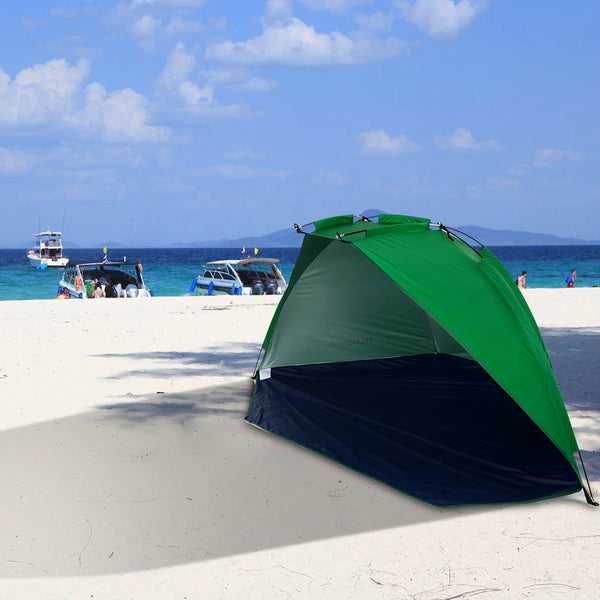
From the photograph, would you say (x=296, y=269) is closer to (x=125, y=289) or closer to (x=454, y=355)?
(x=454, y=355)

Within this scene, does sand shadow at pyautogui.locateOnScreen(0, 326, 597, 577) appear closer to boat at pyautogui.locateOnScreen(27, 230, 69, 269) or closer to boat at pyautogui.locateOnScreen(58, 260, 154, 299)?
boat at pyautogui.locateOnScreen(58, 260, 154, 299)

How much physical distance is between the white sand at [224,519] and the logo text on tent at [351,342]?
45.2 inches

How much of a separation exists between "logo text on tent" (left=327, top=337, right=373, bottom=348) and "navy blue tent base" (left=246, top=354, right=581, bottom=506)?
24 cm

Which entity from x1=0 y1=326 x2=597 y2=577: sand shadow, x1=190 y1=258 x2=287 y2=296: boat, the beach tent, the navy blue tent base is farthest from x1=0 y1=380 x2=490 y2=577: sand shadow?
x1=190 y1=258 x2=287 y2=296: boat

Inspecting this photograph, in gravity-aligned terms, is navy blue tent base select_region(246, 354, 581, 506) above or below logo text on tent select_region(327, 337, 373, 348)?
below

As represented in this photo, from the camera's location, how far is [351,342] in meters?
7.59

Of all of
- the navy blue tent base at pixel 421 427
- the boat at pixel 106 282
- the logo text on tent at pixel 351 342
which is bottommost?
the navy blue tent base at pixel 421 427

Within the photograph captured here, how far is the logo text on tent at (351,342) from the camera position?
295 inches

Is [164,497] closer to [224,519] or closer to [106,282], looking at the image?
[224,519]

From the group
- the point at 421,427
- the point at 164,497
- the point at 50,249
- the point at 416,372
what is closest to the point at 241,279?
the point at 416,372

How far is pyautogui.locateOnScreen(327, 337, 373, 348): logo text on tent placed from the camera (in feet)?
24.6

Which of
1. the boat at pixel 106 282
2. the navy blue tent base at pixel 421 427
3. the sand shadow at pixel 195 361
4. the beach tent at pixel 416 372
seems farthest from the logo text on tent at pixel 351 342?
the boat at pixel 106 282

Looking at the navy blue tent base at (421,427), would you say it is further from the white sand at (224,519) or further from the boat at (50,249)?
the boat at (50,249)

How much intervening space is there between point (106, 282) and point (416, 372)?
17321 mm
